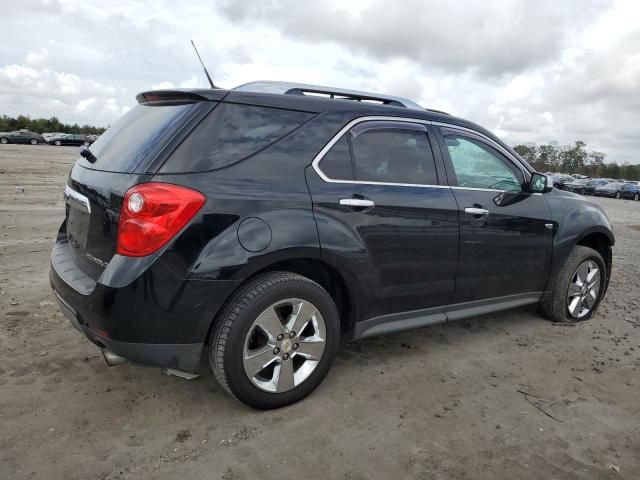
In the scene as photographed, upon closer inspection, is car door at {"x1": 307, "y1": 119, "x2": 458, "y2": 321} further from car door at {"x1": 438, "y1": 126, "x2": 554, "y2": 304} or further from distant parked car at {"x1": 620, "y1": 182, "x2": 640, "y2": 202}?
distant parked car at {"x1": 620, "y1": 182, "x2": 640, "y2": 202}

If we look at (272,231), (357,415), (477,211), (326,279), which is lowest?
(357,415)

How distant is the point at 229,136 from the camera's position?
2.81 metres

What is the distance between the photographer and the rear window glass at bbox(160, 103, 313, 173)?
2.67m

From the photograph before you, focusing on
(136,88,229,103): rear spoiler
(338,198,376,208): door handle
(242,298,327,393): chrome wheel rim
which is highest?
(136,88,229,103): rear spoiler

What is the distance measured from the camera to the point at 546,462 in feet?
8.53

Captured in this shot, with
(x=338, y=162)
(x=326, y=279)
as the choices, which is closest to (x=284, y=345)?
(x=326, y=279)

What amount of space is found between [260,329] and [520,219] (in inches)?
91.9

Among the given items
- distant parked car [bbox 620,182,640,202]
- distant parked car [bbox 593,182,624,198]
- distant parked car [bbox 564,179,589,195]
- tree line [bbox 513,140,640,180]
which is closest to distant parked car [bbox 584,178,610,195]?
distant parked car [bbox 564,179,589,195]

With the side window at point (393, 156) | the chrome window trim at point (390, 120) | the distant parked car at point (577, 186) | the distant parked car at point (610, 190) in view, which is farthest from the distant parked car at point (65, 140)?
the side window at point (393, 156)

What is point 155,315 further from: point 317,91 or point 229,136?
point 317,91

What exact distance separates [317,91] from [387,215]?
36.6 inches

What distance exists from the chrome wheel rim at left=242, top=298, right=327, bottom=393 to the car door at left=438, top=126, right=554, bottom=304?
125cm

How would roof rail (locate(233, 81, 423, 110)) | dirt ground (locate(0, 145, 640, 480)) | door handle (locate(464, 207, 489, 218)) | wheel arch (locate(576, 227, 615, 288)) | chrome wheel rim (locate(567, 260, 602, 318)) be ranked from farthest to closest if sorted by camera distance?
wheel arch (locate(576, 227, 615, 288)) < chrome wheel rim (locate(567, 260, 602, 318)) < door handle (locate(464, 207, 489, 218)) < roof rail (locate(233, 81, 423, 110)) < dirt ground (locate(0, 145, 640, 480))

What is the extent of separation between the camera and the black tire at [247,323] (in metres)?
2.70
